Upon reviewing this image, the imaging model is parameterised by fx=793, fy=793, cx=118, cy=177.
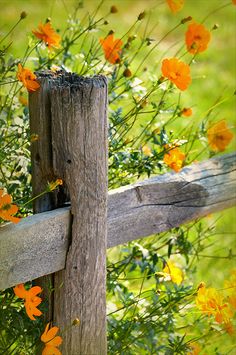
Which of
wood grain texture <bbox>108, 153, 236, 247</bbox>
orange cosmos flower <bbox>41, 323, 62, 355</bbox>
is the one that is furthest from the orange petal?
wood grain texture <bbox>108, 153, 236, 247</bbox>

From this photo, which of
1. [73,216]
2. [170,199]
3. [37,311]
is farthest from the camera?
[170,199]

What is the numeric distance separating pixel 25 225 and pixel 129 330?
60cm

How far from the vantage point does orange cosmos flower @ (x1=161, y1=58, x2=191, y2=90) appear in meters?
2.30

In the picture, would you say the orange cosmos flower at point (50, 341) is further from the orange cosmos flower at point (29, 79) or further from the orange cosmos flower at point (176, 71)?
the orange cosmos flower at point (176, 71)

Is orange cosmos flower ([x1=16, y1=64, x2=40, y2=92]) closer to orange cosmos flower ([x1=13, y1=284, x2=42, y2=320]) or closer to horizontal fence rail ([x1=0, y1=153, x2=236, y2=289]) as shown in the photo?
horizontal fence rail ([x1=0, y1=153, x2=236, y2=289])

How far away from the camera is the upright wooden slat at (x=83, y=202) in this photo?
208cm

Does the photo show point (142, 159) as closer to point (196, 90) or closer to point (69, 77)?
point (69, 77)

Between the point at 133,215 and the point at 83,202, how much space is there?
11.7 inches

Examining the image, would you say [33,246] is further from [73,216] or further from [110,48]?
[110,48]

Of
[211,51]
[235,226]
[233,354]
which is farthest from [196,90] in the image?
[233,354]

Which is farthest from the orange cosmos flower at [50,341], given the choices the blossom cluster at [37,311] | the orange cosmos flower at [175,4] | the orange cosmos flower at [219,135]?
the orange cosmos flower at [175,4]

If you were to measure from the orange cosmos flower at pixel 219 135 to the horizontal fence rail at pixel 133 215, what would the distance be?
83 millimetres

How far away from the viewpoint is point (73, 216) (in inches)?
84.9

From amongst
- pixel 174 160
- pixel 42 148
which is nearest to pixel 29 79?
pixel 42 148
